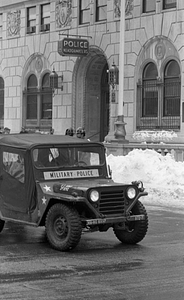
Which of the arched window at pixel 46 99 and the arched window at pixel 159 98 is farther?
the arched window at pixel 46 99

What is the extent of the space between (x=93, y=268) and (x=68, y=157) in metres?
2.89

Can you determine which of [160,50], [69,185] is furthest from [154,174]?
[160,50]

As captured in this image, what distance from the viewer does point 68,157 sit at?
12.1 meters

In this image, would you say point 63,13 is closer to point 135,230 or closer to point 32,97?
point 32,97

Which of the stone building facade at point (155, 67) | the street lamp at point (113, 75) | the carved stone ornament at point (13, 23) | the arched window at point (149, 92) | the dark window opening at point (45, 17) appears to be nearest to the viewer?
the stone building facade at point (155, 67)

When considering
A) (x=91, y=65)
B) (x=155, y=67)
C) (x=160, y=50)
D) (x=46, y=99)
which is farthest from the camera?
(x=46, y=99)

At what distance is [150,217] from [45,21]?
26980 millimetres

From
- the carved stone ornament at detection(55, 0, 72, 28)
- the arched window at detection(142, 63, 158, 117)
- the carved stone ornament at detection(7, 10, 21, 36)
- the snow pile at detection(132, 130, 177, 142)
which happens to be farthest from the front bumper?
the carved stone ornament at detection(7, 10, 21, 36)

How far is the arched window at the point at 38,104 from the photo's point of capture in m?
A: 39.9

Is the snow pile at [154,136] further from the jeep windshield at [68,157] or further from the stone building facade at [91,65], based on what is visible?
the jeep windshield at [68,157]

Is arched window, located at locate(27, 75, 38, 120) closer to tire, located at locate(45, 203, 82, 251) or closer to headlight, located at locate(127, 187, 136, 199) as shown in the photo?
headlight, located at locate(127, 187, 136, 199)

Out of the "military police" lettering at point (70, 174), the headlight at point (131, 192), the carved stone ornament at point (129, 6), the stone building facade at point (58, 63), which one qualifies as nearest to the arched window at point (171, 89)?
the stone building facade at point (58, 63)

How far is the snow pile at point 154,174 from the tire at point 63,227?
6.95m

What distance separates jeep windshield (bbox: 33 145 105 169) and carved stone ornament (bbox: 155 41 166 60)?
69.8 feet
